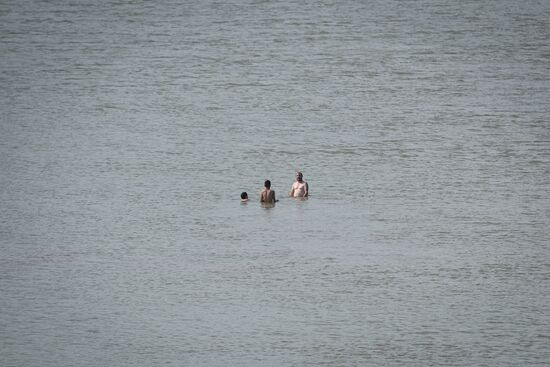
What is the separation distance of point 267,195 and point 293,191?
2.13ft

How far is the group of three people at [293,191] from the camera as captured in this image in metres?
23.9

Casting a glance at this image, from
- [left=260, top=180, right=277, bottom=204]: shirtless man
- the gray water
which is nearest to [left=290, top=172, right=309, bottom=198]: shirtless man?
the gray water

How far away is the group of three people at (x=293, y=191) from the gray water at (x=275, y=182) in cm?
22

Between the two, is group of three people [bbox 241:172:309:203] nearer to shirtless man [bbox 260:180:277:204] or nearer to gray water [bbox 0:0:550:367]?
shirtless man [bbox 260:180:277:204]

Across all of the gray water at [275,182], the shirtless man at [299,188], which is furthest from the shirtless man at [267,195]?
the shirtless man at [299,188]

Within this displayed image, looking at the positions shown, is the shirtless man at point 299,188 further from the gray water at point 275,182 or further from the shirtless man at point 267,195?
the shirtless man at point 267,195

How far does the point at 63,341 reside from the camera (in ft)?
55.2

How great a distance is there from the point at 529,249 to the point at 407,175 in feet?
19.0

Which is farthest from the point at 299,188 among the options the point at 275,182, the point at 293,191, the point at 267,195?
the point at 275,182

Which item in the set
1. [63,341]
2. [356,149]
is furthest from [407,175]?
[63,341]

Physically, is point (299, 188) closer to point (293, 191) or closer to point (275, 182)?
point (293, 191)

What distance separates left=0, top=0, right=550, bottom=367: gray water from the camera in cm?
1734

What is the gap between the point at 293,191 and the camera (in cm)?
2431

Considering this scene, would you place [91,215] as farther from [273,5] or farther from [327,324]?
[273,5]
